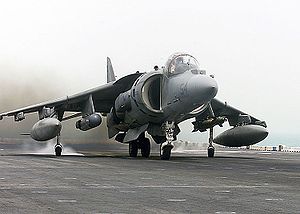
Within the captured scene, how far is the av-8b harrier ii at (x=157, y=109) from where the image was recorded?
88.0 feet

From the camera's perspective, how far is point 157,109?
94.7ft

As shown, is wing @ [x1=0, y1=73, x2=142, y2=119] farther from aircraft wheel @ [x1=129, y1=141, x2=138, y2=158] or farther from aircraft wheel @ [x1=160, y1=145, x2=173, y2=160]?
aircraft wheel @ [x1=160, y1=145, x2=173, y2=160]

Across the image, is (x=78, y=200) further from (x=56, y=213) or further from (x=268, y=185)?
(x=268, y=185)

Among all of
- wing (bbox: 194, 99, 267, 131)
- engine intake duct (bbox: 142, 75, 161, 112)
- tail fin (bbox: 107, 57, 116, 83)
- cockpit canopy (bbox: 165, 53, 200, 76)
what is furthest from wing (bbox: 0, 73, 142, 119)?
wing (bbox: 194, 99, 267, 131)

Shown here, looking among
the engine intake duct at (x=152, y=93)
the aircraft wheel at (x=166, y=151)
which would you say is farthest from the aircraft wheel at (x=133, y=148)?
the aircraft wheel at (x=166, y=151)

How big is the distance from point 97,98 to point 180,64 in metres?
7.16

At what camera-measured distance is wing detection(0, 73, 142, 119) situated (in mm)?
31484

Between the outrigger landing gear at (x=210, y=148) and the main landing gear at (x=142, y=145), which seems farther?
the outrigger landing gear at (x=210, y=148)

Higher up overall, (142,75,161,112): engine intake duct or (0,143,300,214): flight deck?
(142,75,161,112): engine intake duct

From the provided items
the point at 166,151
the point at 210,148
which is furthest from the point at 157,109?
the point at 210,148

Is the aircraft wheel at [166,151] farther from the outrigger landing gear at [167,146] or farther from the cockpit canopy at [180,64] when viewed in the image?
the cockpit canopy at [180,64]

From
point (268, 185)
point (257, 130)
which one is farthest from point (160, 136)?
point (268, 185)

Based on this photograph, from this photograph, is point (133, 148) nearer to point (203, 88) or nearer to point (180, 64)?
point (180, 64)

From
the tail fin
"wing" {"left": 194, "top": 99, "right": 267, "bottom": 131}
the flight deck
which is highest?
the tail fin
